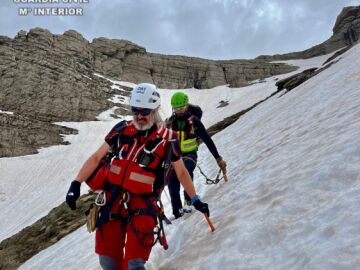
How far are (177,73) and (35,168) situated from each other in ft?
217

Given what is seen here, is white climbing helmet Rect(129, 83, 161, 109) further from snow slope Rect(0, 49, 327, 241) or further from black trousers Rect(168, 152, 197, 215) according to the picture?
snow slope Rect(0, 49, 327, 241)

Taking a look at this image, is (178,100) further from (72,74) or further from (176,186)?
(72,74)

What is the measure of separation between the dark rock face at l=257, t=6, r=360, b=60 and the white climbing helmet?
119 metres

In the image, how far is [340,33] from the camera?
368ft

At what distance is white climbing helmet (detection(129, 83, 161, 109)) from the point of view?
470cm

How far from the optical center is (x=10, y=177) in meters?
41.6

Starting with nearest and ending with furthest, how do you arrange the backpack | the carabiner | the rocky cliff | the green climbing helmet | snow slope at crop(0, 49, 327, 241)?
the carabiner, the green climbing helmet, the backpack, snow slope at crop(0, 49, 327, 241), the rocky cliff

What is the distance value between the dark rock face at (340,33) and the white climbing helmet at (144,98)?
119 metres

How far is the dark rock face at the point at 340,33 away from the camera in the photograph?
109m

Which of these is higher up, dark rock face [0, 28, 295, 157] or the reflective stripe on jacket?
dark rock face [0, 28, 295, 157]

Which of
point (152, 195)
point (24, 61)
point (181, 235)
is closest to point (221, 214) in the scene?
point (181, 235)


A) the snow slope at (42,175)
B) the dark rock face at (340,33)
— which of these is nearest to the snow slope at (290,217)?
the snow slope at (42,175)

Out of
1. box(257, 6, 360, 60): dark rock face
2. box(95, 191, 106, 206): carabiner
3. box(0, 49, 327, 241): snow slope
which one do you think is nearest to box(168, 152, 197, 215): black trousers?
box(95, 191, 106, 206): carabiner

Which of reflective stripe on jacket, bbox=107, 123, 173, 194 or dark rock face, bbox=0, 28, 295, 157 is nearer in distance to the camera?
reflective stripe on jacket, bbox=107, 123, 173, 194
